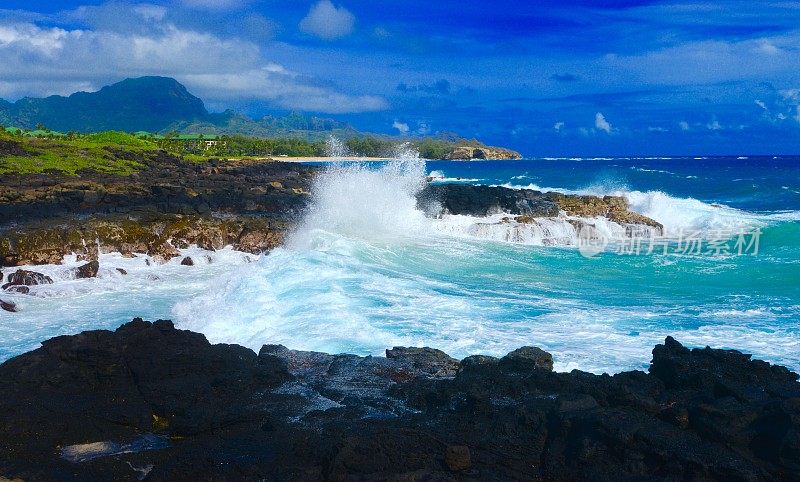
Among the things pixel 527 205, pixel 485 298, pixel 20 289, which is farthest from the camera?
pixel 527 205

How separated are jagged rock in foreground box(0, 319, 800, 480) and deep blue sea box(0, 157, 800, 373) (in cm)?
286

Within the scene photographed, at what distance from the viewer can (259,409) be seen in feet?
23.1

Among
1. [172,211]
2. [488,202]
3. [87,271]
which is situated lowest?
[87,271]

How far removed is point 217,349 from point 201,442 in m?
2.00

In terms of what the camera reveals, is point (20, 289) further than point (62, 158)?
No

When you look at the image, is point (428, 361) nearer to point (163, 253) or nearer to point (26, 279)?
point (26, 279)

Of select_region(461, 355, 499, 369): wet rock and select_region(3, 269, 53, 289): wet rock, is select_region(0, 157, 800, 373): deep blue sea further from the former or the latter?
select_region(461, 355, 499, 369): wet rock

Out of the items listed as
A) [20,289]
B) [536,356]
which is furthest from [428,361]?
[20,289]

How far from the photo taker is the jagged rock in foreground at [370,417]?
220 inches

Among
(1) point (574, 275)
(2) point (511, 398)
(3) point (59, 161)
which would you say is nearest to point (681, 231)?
(1) point (574, 275)

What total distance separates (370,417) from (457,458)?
4.87ft

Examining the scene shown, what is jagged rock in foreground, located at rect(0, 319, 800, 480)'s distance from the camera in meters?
5.58

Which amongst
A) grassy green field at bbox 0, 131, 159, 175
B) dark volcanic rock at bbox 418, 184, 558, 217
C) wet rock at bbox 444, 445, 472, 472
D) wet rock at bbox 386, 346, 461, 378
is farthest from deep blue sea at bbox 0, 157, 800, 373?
grassy green field at bbox 0, 131, 159, 175

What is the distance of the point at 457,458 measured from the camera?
5613 millimetres
